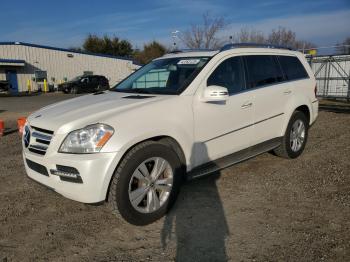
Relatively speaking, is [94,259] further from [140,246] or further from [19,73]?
[19,73]

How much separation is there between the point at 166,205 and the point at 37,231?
4.53 feet

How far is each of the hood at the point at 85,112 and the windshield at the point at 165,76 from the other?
27 cm

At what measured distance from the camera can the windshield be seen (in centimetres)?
396

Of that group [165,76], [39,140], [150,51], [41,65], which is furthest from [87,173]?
[150,51]

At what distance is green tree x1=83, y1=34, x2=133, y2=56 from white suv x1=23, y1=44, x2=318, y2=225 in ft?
161

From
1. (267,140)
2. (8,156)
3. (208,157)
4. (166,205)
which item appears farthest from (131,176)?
(8,156)

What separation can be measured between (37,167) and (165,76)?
6.51 feet

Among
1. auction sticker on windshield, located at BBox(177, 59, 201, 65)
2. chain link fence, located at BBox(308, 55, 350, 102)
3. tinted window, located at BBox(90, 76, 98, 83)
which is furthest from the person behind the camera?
tinted window, located at BBox(90, 76, 98, 83)

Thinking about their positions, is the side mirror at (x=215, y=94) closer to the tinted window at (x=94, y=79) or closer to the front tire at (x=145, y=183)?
the front tire at (x=145, y=183)

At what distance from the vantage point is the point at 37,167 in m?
3.38

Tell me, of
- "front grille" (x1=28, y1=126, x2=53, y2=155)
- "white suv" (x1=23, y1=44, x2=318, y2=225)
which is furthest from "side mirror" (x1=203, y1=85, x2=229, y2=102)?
"front grille" (x1=28, y1=126, x2=53, y2=155)

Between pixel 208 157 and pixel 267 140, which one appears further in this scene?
pixel 267 140

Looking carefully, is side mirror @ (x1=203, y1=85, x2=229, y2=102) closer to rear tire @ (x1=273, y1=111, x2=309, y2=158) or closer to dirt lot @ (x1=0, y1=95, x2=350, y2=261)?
dirt lot @ (x1=0, y1=95, x2=350, y2=261)

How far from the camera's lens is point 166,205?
3.60 meters
